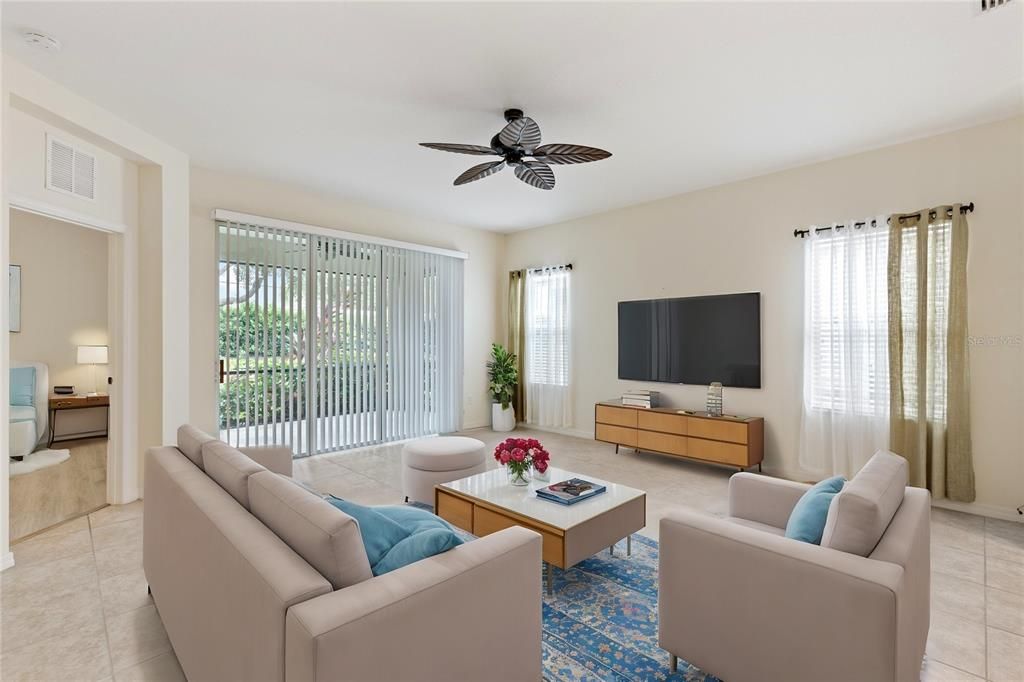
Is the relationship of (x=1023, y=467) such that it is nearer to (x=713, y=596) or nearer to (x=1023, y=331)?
(x=1023, y=331)

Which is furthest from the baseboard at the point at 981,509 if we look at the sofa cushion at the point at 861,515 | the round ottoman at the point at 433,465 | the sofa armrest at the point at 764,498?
the round ottoman at the point at 433,465

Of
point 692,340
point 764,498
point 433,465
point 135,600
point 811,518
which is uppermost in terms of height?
point 692,340

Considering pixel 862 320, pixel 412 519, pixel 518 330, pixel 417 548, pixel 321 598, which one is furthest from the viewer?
pixel 518 330

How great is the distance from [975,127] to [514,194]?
3.74 meters

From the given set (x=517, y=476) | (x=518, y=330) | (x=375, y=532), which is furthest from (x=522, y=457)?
(x=518, y=330)

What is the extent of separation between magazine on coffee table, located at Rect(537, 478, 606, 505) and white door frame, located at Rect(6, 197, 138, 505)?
333cm

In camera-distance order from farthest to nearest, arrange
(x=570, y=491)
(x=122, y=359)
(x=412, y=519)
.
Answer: (x=122, y=359) < (x=570, y=491) < (x=412, y=519)

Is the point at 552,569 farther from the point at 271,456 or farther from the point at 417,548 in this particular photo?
the point at 271,456

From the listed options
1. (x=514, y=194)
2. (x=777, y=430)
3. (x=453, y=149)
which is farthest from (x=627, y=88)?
(x=777, y=430)

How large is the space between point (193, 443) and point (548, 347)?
4759mm

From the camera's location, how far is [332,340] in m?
5.27

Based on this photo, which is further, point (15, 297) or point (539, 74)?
point (15, 297)

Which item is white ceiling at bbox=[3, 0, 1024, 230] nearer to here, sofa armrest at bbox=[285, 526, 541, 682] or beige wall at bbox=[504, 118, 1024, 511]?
beige wall at bbox=[504, 118, 1024, 511]

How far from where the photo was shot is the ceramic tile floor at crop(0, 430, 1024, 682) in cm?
192
